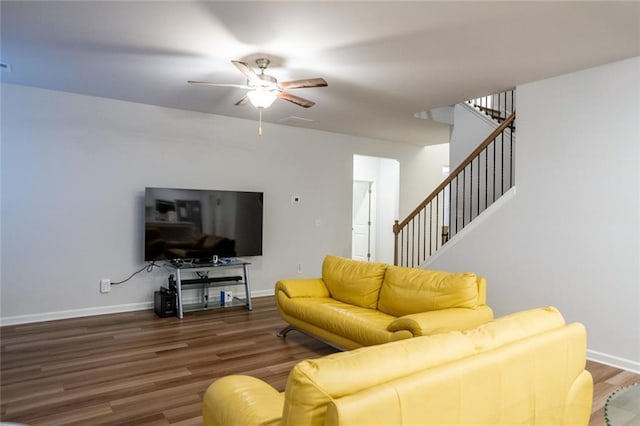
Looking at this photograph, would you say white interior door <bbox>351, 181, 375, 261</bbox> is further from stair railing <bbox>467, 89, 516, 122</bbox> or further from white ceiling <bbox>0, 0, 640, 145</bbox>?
white ceiling <bbox>0, 0, 640, 145</bbox>

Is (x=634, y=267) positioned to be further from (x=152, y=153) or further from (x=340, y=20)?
(x=152, y=153)

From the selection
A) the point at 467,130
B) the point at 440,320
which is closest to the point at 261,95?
the point at 440,320

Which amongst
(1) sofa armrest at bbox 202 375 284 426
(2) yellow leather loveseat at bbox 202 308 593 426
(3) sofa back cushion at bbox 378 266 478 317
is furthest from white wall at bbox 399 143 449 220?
(1) sofa armrest at bbox 202 375 284 426

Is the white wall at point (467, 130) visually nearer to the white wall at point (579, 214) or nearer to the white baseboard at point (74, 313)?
the white wall at point (579, 214)

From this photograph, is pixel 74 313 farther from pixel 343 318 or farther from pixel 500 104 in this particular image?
pixel 500 104

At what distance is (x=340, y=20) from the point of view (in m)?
2.94

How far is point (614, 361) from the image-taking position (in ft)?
12.1

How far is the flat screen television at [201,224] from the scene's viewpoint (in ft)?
17.4

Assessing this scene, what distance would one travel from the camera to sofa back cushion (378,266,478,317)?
342 cm

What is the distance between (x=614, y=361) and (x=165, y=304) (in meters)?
4.72

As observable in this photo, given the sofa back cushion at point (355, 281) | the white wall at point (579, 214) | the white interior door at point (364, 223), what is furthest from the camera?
the white interior door at point (364, 223)

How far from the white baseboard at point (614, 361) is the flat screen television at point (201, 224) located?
13.7 ft

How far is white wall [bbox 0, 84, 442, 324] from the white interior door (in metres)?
2.61

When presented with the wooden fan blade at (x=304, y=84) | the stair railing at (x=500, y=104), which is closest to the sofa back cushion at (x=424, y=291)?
the wooden fan blade at (x=304, y=84)
